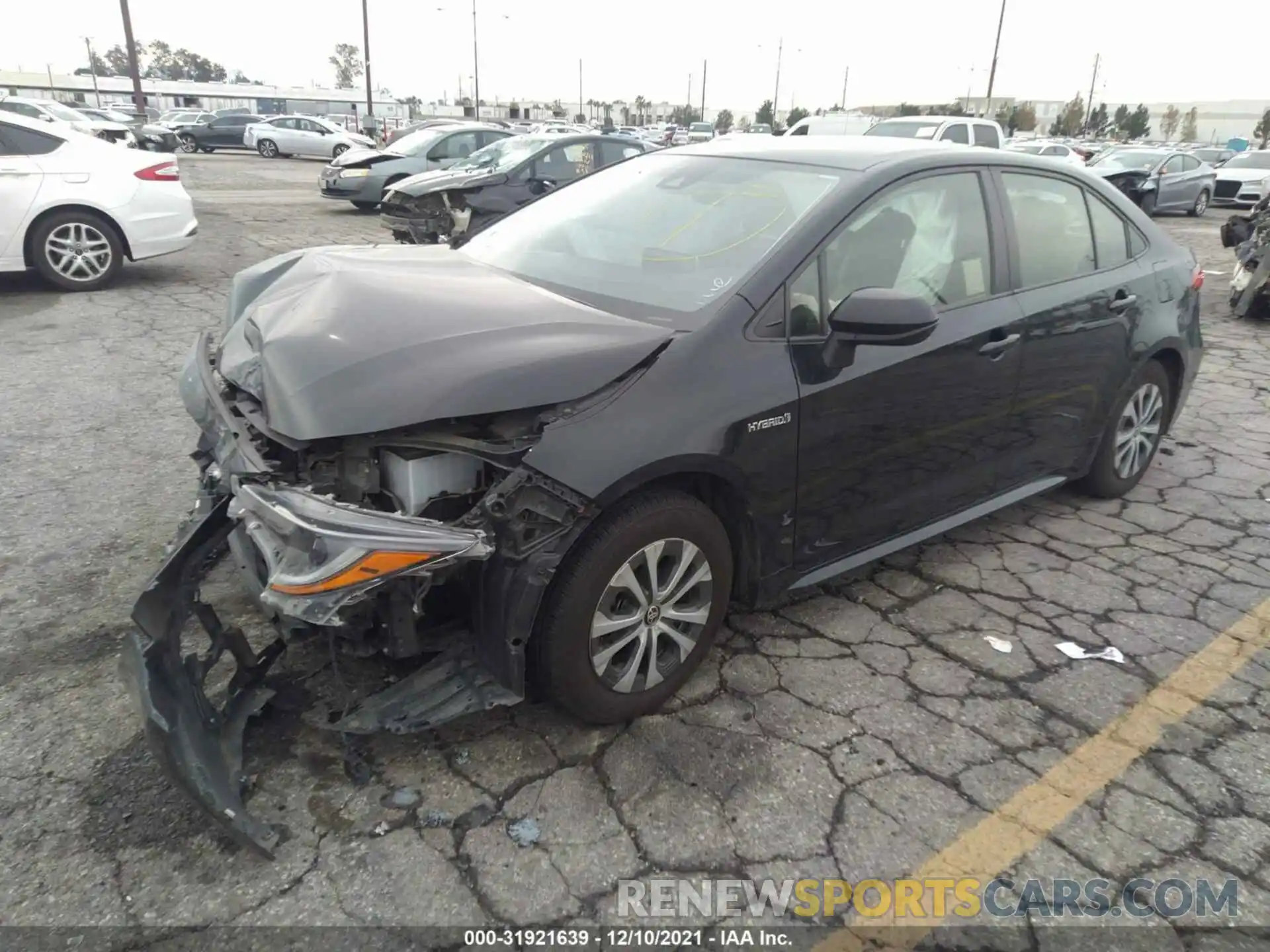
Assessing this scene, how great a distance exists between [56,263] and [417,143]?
864cm

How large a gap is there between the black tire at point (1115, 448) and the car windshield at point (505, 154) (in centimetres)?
883

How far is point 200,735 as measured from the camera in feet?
7.13

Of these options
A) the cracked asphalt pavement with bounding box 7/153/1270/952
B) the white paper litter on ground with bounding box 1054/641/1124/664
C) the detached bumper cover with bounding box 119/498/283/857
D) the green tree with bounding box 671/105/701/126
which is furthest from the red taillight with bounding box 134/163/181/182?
the green tree with bounding box 671/105/701/126

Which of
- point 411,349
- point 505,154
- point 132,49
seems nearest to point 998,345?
point 411,349

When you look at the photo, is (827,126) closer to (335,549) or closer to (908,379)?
(908,379)

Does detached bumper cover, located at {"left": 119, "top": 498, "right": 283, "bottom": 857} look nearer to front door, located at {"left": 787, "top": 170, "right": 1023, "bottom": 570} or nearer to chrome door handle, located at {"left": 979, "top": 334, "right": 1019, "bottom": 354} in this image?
front door, located at {"left": 787, "top": 170, "right": 1023, "bottom": 570}

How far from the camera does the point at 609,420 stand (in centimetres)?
231

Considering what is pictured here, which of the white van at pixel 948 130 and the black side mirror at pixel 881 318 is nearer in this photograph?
the black side mirror at pixel 881 318

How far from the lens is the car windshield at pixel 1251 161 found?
73.8ft

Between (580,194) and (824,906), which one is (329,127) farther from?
(824,906)

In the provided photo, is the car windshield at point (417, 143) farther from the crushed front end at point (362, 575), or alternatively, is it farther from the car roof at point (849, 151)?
the crushed front end at point (362, 575)

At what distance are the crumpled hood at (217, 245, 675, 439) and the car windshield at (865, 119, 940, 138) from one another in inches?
522

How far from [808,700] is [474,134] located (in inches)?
572

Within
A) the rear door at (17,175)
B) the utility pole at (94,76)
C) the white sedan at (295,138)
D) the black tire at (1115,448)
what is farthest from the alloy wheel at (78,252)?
the utility pole at (94,76)
